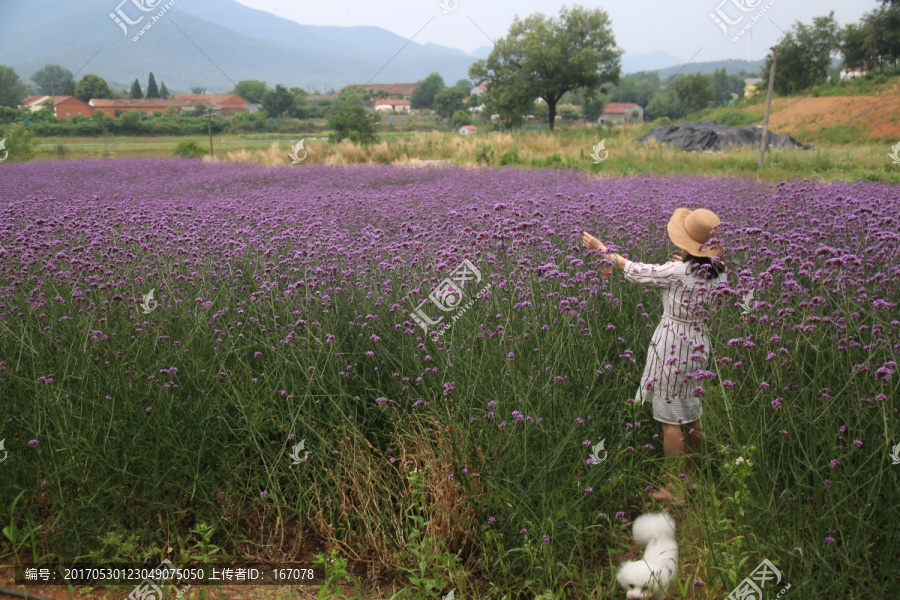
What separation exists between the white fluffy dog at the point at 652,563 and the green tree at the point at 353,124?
2208 cm

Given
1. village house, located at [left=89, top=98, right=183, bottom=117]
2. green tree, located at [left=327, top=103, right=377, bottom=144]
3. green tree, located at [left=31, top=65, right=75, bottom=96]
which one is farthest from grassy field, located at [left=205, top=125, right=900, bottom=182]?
green tree, located at [left=31, top=65, right=75, bottom=96]

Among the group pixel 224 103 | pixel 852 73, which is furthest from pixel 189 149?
pixel 852 73

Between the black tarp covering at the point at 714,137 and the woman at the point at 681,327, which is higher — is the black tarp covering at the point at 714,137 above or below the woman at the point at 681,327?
above

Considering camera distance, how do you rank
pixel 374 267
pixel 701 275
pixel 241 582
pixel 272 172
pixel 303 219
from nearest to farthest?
pixel 241 582, pixel 701 275, pixel 374 267, pixel 303 219, pixel 272 172

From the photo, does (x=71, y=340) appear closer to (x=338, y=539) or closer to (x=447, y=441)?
(x=338, y=539)

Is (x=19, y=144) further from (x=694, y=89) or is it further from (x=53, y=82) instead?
(x=694, y=89)

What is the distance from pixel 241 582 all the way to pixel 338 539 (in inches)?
17.1

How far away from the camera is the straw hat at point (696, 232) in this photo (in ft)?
9.71

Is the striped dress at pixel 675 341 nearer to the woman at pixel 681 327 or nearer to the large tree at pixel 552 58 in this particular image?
the woman at pixel 681 327

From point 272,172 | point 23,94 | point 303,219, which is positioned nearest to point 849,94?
point 272,172

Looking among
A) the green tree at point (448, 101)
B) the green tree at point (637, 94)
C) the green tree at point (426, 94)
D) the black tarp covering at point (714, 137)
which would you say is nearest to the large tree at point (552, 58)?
the black tarp covering at point (714, 137)

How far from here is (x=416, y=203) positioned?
7.21 m

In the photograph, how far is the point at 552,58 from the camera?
34812 mm

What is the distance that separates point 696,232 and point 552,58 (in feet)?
115
